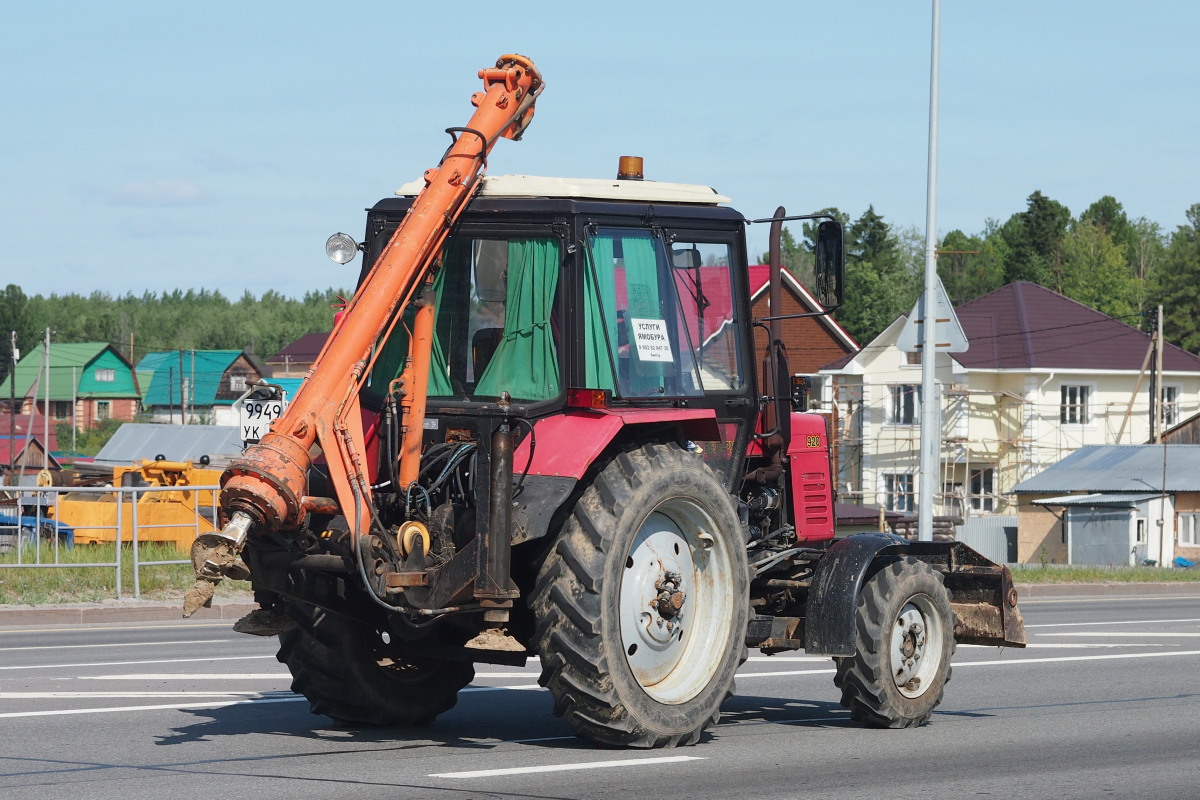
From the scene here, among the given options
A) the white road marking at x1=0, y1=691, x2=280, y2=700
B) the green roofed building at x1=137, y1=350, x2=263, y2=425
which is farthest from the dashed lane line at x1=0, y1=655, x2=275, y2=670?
the green roofed building at x1=137, y1=350, x2=263, y2=425

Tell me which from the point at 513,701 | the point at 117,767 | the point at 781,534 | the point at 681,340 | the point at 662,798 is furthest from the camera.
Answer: the point at 513,701

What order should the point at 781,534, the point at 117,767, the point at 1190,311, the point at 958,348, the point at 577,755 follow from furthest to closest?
the point at 1190,311 → the point at 958,348 → the point at 781,534 → the point at 577,755 → the point at 117,767

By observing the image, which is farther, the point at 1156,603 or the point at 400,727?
the point at 1156,603

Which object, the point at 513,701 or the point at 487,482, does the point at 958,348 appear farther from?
the point at 487,482

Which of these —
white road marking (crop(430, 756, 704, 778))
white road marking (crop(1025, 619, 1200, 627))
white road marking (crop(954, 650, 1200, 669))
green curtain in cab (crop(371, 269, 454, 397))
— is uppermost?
green curtain in cab (crop(371, 269, 454, 397))

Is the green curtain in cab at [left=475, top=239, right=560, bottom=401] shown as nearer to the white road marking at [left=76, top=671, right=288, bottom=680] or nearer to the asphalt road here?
the asphalt road

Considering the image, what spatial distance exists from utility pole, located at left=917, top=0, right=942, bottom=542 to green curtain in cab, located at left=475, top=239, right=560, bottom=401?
13883mm

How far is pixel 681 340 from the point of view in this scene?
8703 millimetres

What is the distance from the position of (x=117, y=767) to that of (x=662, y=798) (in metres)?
2.57

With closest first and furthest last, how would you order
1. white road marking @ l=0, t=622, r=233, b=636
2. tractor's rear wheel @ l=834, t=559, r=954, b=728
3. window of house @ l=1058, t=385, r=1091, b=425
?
tractor's rear wheel @ l=834, t=559, r=954, b=728
white road marking @ l=0, t=622, r=233, b=636
window of house @ l=1058, t=385, r=1091, b=425

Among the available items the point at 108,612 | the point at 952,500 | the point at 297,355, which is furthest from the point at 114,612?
the point at 297,355

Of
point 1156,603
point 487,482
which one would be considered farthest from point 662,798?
point 1156,603

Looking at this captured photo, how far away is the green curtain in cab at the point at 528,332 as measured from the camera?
26.6ft

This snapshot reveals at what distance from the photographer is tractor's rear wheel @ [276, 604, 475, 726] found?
28.2ft
